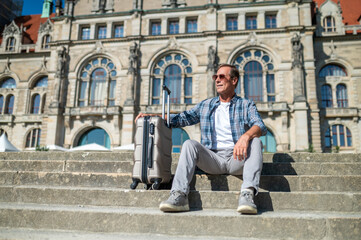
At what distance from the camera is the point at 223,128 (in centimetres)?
411

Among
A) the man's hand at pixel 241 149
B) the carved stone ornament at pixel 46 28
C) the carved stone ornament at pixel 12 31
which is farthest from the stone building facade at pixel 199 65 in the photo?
the man's hand at pixel 241 149

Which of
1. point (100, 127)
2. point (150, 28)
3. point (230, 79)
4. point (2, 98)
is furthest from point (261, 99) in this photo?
point (2, 98)

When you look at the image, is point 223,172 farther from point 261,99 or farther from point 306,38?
point 306,38

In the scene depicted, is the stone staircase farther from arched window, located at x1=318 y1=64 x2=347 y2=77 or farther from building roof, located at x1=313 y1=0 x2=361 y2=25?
building roof, located at x1=313 y1=0 x2=361 y2=25

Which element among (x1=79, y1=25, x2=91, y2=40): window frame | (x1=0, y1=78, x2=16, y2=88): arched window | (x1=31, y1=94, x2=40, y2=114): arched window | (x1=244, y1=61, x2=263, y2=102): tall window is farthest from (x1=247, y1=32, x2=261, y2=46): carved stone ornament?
(x1=0, y1=78, x2=16, y2=88): arched window

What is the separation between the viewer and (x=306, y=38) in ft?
69.8

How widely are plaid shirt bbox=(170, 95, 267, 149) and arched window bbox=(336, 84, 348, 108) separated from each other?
21.5 m

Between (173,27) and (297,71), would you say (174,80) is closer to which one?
(173,27)

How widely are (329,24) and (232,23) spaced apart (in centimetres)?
863

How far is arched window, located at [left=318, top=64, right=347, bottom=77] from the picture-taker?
2255cm

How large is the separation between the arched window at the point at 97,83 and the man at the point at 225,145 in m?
20.0

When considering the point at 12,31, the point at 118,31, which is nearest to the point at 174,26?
the point at 118,31

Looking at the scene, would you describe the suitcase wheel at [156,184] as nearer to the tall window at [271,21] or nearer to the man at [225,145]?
the man at [225,145]

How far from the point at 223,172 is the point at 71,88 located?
22461 millimetres
